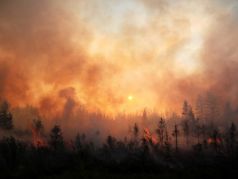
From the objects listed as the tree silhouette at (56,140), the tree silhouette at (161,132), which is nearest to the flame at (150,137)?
the tree silhouette at (161,132)

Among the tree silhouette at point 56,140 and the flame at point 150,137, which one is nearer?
the tree silhouette at point 56,140

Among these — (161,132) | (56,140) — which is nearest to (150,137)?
(161,132)

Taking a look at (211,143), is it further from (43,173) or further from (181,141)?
(43,173)

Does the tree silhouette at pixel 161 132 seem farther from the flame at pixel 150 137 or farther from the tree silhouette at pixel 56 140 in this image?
the tree silhouette at pixel 56 140

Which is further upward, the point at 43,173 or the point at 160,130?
the point at 160,130

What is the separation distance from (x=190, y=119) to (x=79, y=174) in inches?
4902

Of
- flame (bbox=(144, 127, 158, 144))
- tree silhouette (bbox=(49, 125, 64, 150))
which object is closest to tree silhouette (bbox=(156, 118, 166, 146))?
flame (bbox=(144, 127, 158, 144))

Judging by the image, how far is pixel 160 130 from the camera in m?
166

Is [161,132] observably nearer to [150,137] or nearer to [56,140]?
[150,137]

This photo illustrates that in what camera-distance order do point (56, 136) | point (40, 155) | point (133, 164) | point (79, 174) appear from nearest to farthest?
point (79, 174) → point (133, 164) → point (40, 155) → point (56, 136)

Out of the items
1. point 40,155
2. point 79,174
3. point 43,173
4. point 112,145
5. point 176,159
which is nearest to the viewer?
point 79,174

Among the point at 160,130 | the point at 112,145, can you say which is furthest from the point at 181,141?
the point at 112,145

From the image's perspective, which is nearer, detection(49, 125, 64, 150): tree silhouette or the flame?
detection(49, 125, 64, 150): tree silhouette

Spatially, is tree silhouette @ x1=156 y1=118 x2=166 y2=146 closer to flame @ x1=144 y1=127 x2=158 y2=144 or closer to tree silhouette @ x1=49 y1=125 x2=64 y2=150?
flame @ x1=144 y1=127 x2=158 y2=144
